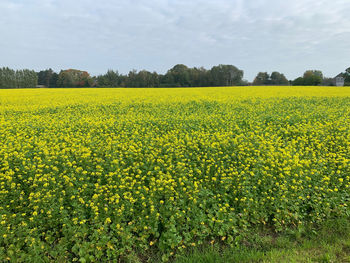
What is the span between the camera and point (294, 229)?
12.8 feet

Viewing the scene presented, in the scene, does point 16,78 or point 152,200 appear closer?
point 152,200

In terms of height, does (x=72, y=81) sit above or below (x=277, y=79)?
below

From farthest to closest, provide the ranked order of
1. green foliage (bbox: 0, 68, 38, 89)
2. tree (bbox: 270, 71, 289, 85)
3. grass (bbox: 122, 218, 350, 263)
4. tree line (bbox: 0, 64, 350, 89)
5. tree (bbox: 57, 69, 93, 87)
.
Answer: tree (bbox: 270, 71, 289, 85) → tree (bbox: 57, 69, 93, 87) → tree line (bbox: 0, 64, 350, 89) → green foliage (bbox: 0, 68, 38, 89) → grass (bbox: 122, 218, 350, 263)

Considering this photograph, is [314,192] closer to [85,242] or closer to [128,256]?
[128,256]

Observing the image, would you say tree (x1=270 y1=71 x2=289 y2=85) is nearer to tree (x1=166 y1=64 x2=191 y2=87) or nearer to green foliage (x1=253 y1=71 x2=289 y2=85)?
green foliage (x1=253 y1=71 x2=289 y2=85)

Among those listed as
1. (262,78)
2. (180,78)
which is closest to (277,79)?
(262,78)

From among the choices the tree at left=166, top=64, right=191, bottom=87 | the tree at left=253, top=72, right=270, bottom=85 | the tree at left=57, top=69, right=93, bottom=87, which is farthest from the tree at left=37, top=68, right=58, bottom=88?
the tree at left=253, top=72, right=270, bottom=85

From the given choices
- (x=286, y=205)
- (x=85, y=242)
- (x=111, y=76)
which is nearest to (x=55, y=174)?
(x=85, y=242)

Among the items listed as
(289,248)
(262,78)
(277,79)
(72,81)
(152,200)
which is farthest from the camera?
(262,78)

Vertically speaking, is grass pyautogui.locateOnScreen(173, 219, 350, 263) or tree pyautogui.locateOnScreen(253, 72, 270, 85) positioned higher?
tree pyautogui.locateOnScreen(253, 72, 270, 85)

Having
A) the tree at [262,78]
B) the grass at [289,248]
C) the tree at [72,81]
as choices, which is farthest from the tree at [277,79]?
the grass at [289,248]

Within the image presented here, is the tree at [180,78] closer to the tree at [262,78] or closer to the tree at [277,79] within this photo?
the tree at [262,78]

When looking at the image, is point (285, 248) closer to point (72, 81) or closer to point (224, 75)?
point (224, 75)

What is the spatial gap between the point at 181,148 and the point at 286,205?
2786mm
